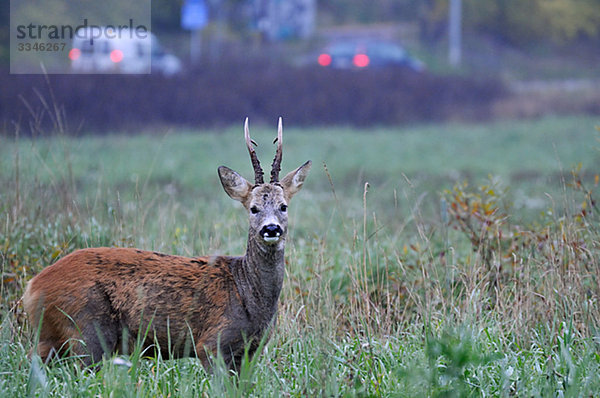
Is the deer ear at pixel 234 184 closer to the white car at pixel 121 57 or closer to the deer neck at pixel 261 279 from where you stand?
the deer neck at pixel 261 279

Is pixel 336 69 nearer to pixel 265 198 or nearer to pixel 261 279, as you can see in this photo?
pixel 265 198

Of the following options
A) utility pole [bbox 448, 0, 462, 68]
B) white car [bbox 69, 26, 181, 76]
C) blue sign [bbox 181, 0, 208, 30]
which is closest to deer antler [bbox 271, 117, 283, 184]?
white car [bbox 69, 26, 181, 76]

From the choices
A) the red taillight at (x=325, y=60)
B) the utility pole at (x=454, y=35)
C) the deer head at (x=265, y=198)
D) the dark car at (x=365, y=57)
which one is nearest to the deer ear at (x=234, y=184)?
the deer head at (x=265, y=198)

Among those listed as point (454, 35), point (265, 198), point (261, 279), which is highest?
point (454, 35)

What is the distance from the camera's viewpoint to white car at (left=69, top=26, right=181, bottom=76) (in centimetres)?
1998

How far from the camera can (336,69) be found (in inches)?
864

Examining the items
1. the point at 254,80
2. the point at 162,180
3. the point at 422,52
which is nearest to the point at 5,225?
the point at 162,180

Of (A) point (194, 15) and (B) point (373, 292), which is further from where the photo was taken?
(A) point (194, 15)

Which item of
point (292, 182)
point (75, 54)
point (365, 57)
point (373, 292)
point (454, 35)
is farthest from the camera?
point (454, 35)

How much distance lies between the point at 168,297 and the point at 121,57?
18.0 meters

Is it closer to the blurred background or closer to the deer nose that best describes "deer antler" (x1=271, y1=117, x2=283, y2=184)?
the deer nose

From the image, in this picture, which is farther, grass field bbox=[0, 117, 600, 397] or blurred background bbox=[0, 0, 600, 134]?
blurred background bbox=[0, 0, 600, 134]

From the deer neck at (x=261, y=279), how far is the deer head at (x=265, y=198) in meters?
0.05

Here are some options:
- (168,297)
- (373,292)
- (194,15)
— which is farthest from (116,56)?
(168,297)
